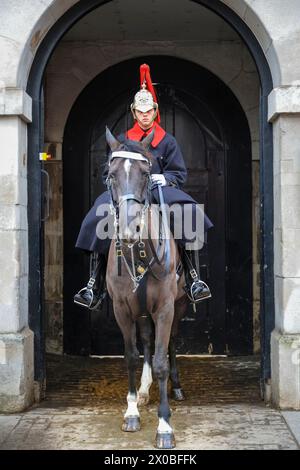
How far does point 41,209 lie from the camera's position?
6.09 m

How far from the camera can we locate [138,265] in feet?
16.0

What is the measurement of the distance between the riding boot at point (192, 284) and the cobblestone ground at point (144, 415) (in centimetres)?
97

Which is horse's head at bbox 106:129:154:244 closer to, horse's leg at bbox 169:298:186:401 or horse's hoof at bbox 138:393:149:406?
horse's leg at bbox 169:298:186:401

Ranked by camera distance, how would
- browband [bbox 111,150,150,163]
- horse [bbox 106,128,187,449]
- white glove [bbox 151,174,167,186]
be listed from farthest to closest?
white glove [bbox 151,174,167,186], browband [bbox 111,150,150,163], horse [bbox 106,128,187,449]

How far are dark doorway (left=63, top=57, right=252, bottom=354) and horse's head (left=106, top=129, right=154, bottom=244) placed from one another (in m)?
3.56

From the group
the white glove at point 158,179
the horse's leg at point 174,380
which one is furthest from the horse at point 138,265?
the horse's leg at point 174,380

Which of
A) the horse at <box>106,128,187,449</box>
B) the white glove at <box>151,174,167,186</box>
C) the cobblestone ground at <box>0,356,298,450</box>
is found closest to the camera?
the horse at <box>106,128,187,449</box>

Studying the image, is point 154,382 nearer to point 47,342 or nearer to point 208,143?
point 47,342

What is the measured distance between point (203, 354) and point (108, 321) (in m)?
1.22

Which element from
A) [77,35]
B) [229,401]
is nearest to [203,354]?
[229,401]

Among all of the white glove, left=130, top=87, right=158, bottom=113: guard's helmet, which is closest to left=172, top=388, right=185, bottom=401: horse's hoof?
the white glove

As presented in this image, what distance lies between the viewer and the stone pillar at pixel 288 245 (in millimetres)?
5531

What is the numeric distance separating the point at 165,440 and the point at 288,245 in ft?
6.35

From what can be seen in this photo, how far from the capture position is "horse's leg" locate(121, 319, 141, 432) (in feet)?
16.7
